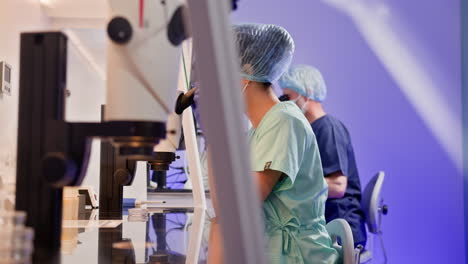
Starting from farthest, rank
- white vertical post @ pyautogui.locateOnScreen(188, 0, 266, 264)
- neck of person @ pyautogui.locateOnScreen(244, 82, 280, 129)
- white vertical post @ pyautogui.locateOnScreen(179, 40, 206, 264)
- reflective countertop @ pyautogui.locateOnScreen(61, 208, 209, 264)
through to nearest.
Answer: neck of person @ pyautogui.locateOnScreen(244, 82, 280, 129) → white vertical post @ pyautogui.locateOnScreen(179, 40, 206, 264) → reflective countertop @ pyautogui.locateOnScreen(61, 208, 209, 264) → white vertical post @ pyautogui.locateOnScreen(188, 0, 266, 264)

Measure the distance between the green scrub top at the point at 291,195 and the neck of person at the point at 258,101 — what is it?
53 millimetres

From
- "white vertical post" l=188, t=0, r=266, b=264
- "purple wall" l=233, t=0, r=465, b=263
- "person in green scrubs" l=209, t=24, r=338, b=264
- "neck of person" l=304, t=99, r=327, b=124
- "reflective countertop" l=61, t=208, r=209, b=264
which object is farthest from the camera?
"purple wall" l=233, t=0, r=465, b=263

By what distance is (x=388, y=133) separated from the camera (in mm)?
4816

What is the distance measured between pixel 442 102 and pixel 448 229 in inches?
41.7

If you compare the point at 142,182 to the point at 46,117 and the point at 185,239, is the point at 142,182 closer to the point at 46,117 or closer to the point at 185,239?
the point at 185,239

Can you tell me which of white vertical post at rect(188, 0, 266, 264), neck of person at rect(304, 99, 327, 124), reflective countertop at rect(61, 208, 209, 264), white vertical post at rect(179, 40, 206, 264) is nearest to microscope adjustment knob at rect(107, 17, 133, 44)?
white vertical post at rect(188, 0, 266, 264)

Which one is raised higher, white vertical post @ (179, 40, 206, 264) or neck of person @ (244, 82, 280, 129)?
neck of person @ (244, 82, 280, 129)

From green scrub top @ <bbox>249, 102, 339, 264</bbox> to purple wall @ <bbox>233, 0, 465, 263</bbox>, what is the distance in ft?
10.7

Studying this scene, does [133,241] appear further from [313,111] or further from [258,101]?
[313,111]

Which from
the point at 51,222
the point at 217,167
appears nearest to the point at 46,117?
the point at 51,222

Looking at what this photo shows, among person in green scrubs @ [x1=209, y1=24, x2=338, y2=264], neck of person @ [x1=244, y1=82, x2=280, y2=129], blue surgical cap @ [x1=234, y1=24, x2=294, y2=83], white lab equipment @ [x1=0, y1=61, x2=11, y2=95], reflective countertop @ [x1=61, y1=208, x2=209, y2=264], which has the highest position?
white lab equipment @ [x1=0, y1=61, x2=11, y2=95]

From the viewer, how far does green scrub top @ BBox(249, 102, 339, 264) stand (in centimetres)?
143

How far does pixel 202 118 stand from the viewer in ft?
1.34

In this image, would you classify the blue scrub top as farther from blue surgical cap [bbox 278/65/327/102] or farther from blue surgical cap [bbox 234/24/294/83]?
blue surgical cap [bbox 234/24/294/83]
